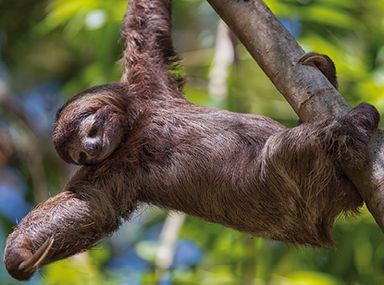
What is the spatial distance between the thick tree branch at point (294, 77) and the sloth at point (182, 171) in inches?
4.2

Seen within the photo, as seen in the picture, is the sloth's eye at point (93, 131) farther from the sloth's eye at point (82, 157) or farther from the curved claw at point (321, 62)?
the curved claw at point (321, 62)

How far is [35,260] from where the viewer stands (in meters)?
6.47

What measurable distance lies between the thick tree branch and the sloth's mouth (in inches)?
77.1

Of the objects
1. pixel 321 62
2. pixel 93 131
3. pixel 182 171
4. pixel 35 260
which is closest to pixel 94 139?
pixel 93 131

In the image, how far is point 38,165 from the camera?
39.2 feet

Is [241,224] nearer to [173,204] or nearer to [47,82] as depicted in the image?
[173,204]

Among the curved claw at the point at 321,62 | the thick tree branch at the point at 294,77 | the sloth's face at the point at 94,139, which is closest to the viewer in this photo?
the thick tree branch at the point at 294,77

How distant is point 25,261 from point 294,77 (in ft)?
7.43

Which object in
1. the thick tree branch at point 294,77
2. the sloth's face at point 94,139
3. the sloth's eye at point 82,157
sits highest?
the thick tree branch at point 294,77

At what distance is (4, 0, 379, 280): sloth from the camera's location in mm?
6430

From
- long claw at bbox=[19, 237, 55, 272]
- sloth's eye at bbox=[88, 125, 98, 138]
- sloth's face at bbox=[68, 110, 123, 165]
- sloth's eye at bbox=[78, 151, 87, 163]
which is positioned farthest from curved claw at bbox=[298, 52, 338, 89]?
long claw at bbox=[19, 237, 55, 272]

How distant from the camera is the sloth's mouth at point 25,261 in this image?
253 inches

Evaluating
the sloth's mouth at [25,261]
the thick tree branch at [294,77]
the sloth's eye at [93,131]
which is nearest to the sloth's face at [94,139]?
the sloth's eye at [93,131]

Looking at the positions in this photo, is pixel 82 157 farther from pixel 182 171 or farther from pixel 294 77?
pixel 294 77
